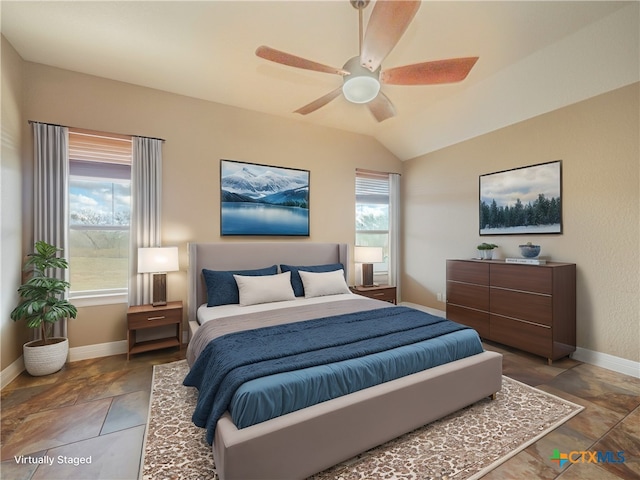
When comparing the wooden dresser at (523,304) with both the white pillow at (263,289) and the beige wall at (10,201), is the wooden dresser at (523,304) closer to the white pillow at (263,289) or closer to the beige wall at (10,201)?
the white pillow at (263,289)

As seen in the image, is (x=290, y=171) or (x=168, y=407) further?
(x=290, y=171)

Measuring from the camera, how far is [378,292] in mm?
4430

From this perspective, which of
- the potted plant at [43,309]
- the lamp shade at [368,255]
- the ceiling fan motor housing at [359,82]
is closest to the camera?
the ceiling fan motor housing at [359,82]

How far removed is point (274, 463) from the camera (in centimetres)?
146

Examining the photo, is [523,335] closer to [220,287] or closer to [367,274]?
[367,274]

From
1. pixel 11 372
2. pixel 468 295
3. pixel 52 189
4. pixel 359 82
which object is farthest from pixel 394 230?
pixel 11 372

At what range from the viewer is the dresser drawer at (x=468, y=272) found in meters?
3.53

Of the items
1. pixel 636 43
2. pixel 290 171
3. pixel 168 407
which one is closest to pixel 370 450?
pixel 168 407

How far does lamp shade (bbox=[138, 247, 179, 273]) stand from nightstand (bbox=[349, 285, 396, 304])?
8.10 ft

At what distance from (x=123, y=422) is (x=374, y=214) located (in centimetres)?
422

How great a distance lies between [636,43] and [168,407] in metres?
4.82

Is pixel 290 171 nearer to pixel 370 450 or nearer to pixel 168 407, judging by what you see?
pixel 168 407

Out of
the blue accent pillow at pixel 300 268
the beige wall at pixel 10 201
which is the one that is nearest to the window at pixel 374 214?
the blue accent pillow at pixel 300 268

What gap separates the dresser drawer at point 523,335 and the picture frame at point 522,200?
1095mm
